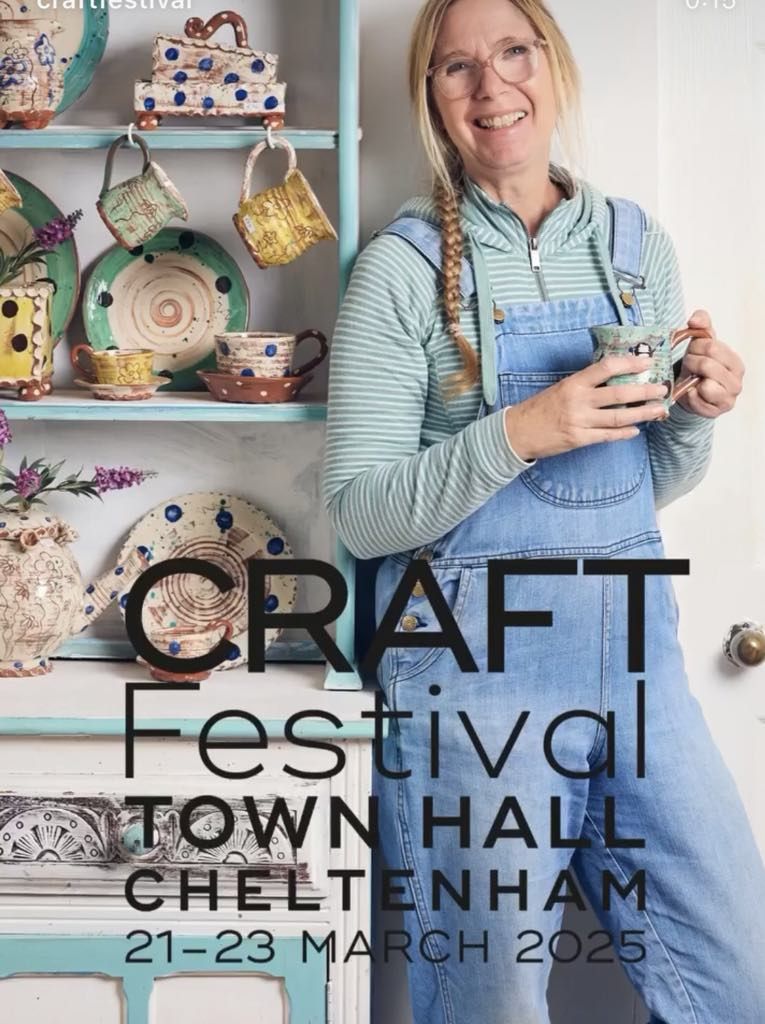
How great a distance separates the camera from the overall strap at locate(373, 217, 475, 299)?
167cm

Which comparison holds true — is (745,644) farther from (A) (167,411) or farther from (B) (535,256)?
(A) (167,411)

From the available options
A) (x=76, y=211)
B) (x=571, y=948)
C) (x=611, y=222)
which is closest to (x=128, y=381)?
(x=76, y=211)

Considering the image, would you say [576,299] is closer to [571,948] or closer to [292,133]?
[292,133]

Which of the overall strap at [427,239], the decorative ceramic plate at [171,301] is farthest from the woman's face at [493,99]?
the decorative ceramic plate at [171,301]

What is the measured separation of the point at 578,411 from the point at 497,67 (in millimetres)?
478

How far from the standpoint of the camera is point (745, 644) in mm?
1944

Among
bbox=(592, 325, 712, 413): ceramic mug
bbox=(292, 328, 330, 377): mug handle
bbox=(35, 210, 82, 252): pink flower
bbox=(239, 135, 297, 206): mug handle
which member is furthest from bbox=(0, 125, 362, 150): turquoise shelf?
bbox=(592, 325, 712, 413): ceramic mug

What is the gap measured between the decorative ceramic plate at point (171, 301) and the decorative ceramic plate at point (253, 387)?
15 cm

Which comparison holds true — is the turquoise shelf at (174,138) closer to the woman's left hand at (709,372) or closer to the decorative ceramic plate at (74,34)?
the decorative ceramic plate at (74,34)

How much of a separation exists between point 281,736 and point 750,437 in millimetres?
849

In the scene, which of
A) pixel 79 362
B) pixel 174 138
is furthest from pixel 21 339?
pixel 174 138

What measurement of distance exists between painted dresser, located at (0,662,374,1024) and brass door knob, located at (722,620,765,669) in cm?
61

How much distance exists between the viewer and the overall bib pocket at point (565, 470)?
164 cm

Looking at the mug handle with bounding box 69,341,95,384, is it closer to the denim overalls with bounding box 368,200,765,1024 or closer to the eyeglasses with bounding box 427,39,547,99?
the denim overalls with bounding box 368,200,765,1024
